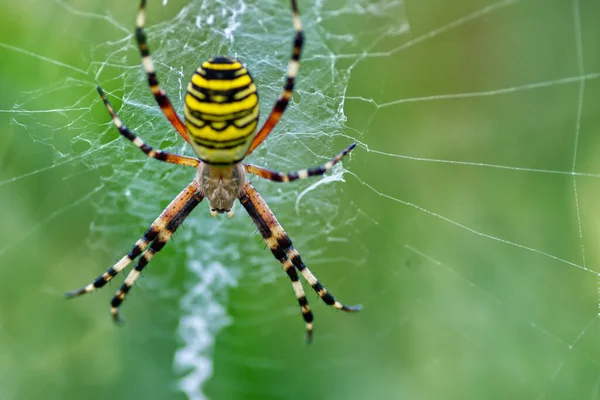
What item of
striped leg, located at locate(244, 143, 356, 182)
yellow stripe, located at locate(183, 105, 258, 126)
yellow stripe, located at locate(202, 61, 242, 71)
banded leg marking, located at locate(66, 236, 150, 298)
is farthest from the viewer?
banded leg marking, located at locate(66, 236, 150, 298)

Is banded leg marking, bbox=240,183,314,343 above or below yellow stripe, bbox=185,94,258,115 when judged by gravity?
below

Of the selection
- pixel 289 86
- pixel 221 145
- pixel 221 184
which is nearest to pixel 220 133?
pixel 221 145

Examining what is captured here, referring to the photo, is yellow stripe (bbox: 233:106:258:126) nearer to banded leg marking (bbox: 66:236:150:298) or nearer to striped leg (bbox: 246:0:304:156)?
striped leg (bbox: 246:0:304:156)

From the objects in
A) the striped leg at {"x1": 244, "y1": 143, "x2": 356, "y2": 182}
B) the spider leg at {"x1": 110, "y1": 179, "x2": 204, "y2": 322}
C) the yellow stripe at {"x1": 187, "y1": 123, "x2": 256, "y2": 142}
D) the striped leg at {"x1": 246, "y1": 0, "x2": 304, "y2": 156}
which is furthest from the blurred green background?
the yellow stripe at {"x1": 187, "y1": 123, "x2": 256, "y2": 142}

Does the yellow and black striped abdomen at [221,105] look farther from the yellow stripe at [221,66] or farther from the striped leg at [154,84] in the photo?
the striped leg at [154,84]

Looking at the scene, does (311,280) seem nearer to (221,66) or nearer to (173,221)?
(173,221)

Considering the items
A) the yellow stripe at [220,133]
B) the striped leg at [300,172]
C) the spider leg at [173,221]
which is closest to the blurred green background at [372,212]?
the spider leg at [173,221]

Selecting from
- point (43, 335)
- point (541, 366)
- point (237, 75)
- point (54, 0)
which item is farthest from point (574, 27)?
point (43, 335)
